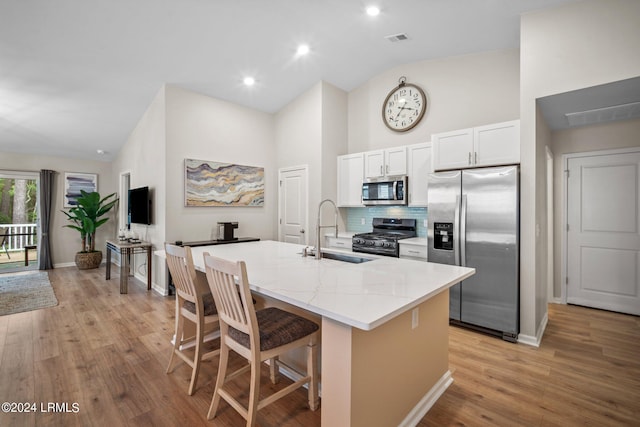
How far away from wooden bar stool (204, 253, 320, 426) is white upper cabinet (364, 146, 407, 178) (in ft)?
9.59

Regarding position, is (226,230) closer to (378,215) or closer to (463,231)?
(378,215)

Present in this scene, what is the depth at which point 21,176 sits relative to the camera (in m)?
6.05

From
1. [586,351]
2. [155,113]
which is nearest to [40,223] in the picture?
[155,113]

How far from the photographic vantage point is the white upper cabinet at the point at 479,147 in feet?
9.88

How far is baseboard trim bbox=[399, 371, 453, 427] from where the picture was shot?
1.80 meters

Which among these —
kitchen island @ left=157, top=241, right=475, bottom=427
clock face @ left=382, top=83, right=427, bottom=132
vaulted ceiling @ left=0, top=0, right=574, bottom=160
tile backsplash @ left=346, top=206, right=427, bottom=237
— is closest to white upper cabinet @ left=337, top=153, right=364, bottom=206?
tile backsplash @ left=346, top=206, right=427, bottom=237

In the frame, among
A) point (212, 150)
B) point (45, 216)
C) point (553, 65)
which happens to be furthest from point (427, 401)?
point (45, 216)

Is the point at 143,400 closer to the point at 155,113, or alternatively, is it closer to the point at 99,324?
the point at 99,324

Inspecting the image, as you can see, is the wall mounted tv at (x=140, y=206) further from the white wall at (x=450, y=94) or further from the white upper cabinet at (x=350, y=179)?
the white wall at (x=450, y=94)

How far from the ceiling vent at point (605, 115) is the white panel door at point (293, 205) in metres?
3.59

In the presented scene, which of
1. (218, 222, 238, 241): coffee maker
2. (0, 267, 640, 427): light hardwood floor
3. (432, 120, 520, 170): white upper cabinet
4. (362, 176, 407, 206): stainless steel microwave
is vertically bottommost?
(0, 267, 640, 427): light hardwood floor

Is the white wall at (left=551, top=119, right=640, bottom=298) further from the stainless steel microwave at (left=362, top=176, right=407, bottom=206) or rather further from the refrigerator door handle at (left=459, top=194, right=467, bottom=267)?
the stainless steel microwave at (left=362, top=176, right=407, bottom=206)

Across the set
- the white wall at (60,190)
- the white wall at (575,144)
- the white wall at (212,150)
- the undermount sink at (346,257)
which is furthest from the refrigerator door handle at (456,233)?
the white wall at (60,190)

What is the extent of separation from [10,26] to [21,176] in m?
4.37
